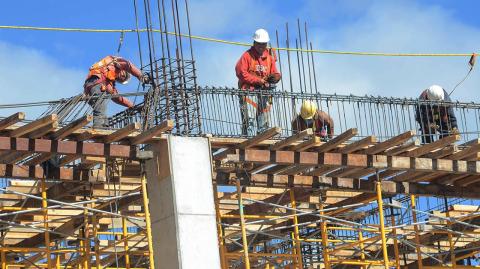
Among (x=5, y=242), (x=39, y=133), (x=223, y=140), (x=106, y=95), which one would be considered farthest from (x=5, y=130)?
(x=5, y=242)

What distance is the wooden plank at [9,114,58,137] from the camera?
1015 inches

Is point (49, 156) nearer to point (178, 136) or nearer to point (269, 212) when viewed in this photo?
point (178, 136)

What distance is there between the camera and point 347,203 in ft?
109

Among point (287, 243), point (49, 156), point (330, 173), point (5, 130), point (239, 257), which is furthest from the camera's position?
point (287, 243)

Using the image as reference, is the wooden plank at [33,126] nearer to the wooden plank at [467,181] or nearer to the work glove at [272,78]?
the work glove at [272,78]

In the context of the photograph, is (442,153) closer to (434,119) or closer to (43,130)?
(434,119)

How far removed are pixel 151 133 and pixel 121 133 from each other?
577 mm

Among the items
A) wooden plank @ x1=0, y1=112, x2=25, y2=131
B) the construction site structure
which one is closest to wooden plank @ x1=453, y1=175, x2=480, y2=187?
the construction site structure

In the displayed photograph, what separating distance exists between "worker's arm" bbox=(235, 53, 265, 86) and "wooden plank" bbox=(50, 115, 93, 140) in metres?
4.82

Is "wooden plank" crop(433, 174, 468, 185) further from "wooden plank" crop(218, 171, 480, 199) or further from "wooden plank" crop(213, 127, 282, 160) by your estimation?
"wooden plank" crop(213, 127, 282, 160)

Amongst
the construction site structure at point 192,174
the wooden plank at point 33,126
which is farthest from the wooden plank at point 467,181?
the wooden plank at point 33,126

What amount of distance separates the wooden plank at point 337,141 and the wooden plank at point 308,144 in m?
0.28

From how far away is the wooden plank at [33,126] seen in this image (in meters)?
25.8

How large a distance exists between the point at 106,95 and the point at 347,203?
7.52 meters
